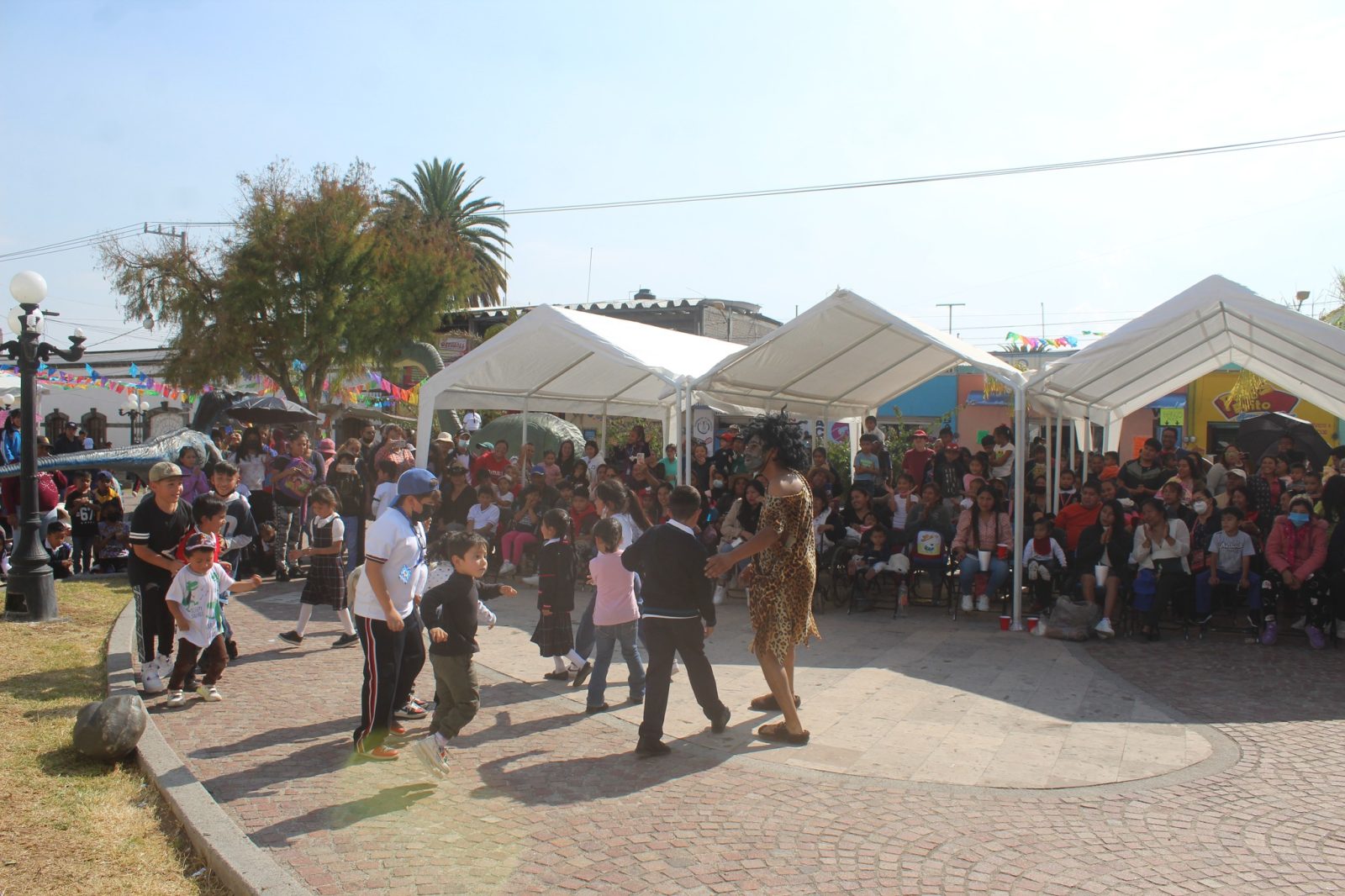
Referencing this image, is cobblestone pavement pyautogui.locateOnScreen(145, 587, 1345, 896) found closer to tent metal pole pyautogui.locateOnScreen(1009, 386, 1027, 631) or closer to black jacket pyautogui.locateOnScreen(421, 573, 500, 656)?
black jacket pyautogui.locateOnScreen(421, 573, 500, 656)

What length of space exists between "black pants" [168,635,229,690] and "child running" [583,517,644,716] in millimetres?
2538

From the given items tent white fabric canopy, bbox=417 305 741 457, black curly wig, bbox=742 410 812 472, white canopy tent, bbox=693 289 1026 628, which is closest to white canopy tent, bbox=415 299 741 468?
tent white fabric canopy, bbox=417 305 741 457

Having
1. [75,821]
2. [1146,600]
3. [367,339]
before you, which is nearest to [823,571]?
[1146,600]

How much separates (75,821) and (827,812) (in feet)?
12.0

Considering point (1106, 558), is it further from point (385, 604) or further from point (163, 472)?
point (163, 472)

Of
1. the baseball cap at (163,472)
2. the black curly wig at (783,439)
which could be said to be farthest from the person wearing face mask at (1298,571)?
the baseball cap at (163,472)

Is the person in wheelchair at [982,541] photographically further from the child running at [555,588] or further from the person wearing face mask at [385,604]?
the person wearing face mask at [385,604]

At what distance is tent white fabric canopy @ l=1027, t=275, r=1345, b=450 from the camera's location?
8633 mm

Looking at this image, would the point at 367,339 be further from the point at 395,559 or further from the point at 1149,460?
the point at 395,559

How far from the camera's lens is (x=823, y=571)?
11.0 m

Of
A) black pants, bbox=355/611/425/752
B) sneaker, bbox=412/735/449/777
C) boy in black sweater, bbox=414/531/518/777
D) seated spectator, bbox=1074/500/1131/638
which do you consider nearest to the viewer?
sneaker, bbox=412/735/449/777

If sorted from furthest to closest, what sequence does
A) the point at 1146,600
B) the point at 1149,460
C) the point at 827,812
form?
1. the point at 1149,460
2. the point at 1146,600
3. the point at 827,812

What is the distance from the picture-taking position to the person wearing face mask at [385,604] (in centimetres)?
529

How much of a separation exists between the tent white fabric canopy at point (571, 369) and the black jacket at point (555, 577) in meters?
4.58
